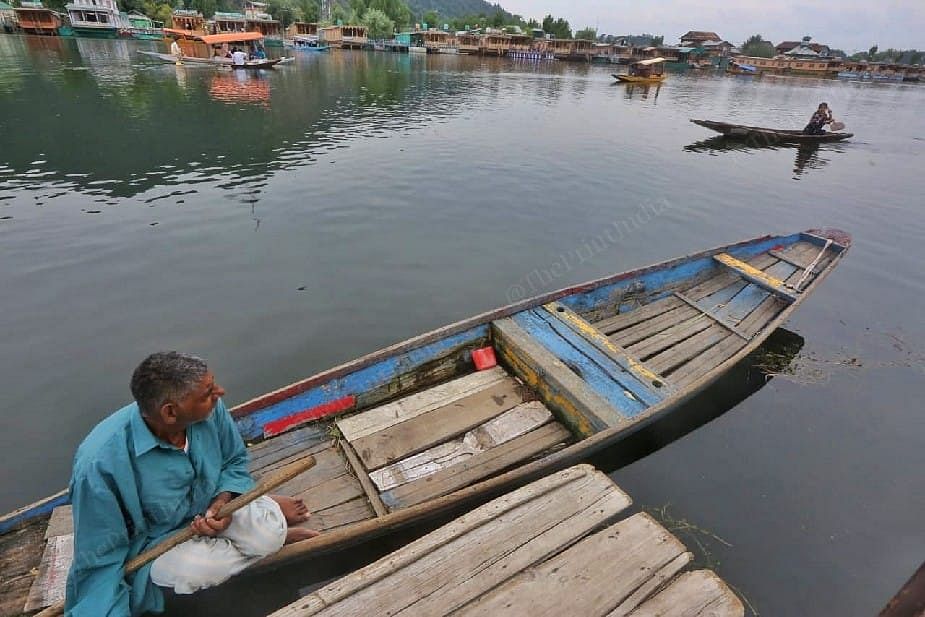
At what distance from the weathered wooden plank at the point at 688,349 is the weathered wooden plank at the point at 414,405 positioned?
238cm

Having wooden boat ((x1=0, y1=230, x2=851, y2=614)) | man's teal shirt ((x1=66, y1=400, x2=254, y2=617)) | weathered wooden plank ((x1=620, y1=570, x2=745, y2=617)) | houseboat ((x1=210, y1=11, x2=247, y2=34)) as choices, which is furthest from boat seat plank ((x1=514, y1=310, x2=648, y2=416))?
houseboat ((x1=210, y1=11, x2=247, y2=34))

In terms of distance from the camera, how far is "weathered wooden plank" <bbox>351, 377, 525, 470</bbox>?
465cm

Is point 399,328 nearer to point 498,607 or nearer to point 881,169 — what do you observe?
point 498,607

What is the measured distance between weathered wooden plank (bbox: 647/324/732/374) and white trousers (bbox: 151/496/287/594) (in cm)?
515

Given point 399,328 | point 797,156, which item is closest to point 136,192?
point 399,328

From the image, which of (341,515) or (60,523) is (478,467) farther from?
(60,523)

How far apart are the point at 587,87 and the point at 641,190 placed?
111 ft

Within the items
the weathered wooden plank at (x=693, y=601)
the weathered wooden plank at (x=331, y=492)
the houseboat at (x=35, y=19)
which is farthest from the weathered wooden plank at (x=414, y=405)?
the houseboat at (x=35, y=19)

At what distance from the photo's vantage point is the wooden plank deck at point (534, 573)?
2.84 meters

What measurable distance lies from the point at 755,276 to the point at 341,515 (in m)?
7.84

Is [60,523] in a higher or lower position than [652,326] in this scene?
higher

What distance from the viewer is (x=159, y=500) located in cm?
282

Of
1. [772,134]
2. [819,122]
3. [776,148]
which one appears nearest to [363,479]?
[772,134]

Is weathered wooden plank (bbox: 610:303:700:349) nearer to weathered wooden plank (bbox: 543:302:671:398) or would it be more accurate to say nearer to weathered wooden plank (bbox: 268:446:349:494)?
weathered wooden plank (bbox: 543:302:671:398)
